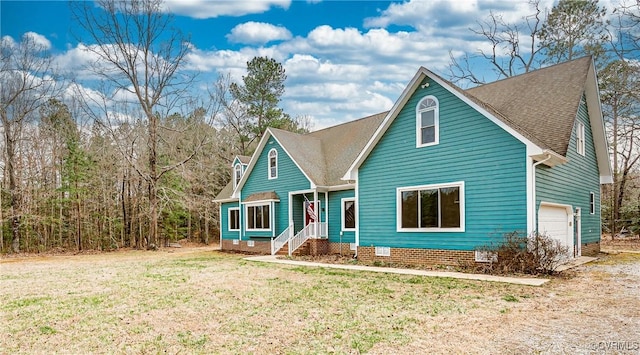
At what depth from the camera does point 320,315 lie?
6.41 meters

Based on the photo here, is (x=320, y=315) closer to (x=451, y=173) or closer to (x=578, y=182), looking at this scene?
(x=451, y=173)

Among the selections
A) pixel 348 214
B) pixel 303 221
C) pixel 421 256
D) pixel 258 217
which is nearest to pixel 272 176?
pixel 258 217

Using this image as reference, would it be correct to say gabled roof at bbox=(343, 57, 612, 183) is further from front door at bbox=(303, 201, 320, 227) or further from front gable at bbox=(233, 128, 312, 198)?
front gable at bbox=(233, 128, 312, 198)

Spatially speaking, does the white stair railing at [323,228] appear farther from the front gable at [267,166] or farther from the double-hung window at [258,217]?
the double-hung window at [258,217]

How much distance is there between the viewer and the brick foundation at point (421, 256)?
11722mm

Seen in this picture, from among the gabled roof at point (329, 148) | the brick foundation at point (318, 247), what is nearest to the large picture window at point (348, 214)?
the gabled roof at point (329, 148)

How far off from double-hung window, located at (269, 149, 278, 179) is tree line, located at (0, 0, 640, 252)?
5.66 m

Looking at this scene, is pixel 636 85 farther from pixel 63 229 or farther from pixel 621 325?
pixel 63 229

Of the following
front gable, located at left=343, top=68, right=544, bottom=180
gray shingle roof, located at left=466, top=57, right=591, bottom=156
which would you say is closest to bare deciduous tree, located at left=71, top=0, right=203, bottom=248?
front gable, located at left=343, top=68, right=544, bottom=180

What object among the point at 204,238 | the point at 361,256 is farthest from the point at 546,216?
the point at 204,238

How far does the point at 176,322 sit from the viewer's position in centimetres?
613

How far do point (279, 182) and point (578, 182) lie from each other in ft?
39.5

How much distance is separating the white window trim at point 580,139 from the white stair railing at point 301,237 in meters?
10.2

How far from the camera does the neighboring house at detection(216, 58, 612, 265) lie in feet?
36.4
